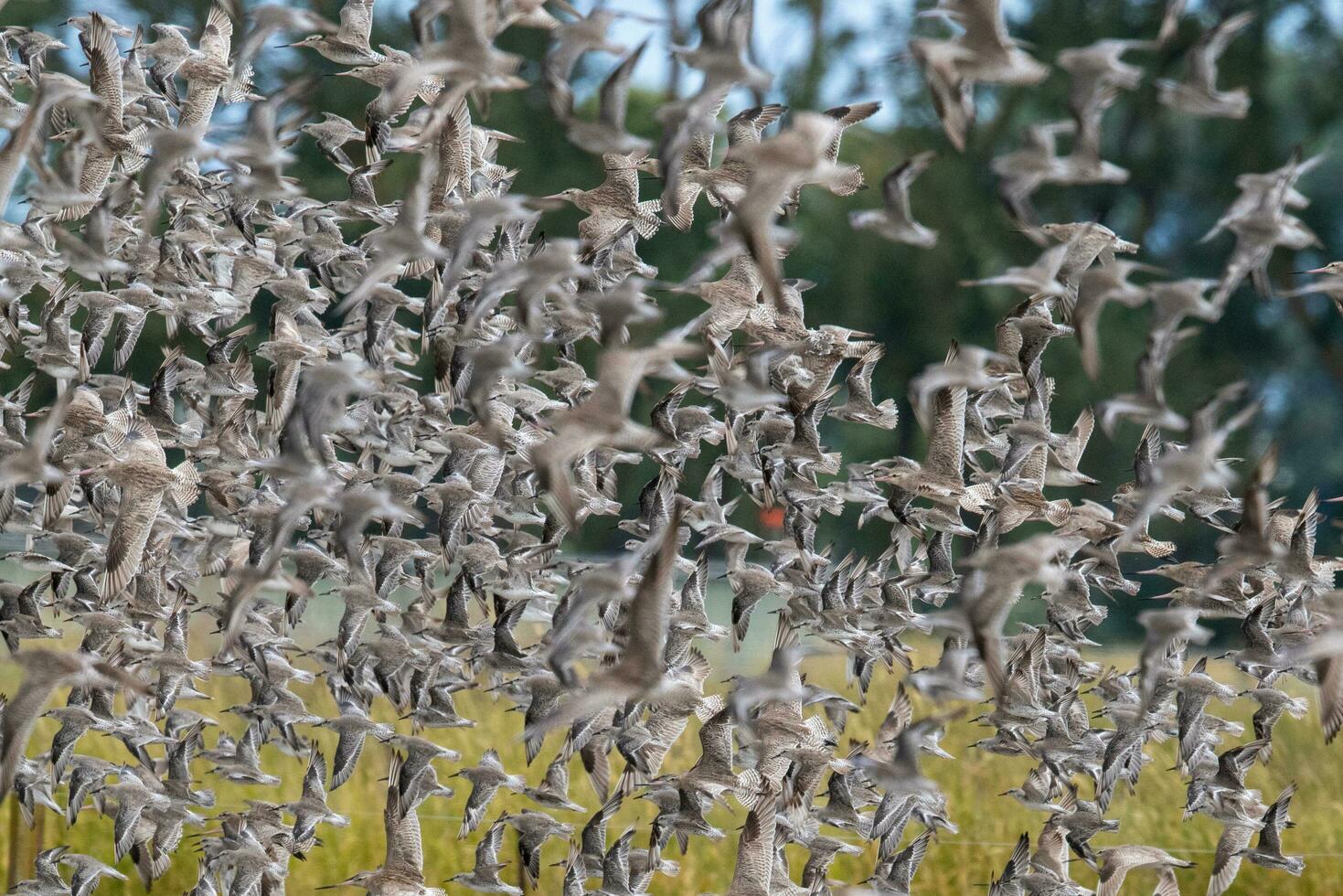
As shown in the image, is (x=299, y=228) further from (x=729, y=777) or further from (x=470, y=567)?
(x=729, y=777)

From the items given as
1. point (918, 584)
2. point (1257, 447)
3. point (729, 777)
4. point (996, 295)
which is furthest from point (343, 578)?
point (1257, 447)

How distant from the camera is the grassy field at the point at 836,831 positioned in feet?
21.9

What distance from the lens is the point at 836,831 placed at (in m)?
7.66

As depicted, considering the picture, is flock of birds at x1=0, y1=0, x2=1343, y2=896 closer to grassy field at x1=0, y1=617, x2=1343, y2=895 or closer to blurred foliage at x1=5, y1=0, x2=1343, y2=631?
grassy field at x1=0, y1=617, x2=1343, y2=895

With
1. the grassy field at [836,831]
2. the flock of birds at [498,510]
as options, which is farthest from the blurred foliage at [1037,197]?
the flock of birds at [498,510]

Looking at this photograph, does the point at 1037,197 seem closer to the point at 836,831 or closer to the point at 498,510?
the point at 836,831

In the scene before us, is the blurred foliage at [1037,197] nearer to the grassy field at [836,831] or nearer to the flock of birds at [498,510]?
the grassy field at [836,831]

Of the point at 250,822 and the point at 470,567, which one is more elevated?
the point at 470,567

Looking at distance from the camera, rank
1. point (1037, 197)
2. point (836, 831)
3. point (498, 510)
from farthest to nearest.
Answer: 1. point (1037, 197)
2. point (836, 831)
3. point (498, 510)

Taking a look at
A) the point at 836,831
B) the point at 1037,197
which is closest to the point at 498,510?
the point at 836,831

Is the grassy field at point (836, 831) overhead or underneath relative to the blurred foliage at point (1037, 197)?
underneath

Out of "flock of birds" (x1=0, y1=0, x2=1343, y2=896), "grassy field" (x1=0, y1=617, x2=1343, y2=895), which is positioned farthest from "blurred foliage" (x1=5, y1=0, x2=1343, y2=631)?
"flock of birds" (x1=0, y1=0, x2=1343, y2=896)

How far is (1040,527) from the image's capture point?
936cm

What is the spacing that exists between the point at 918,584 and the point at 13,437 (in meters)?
3.09
